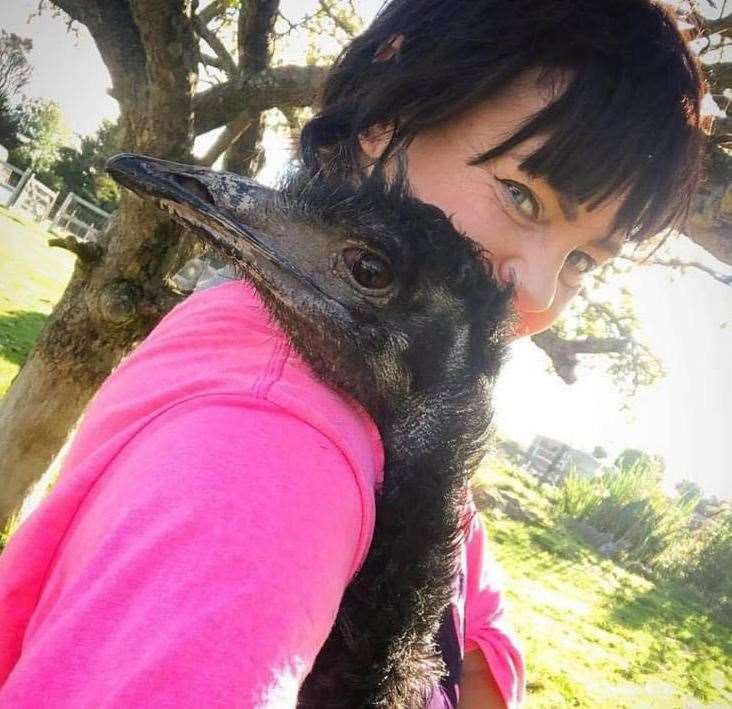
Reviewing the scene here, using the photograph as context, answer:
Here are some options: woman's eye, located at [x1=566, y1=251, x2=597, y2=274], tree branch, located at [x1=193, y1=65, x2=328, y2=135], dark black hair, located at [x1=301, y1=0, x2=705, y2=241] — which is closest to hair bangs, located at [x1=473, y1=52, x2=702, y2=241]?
dark black hair, located at [x1=301, y1=0, x2=705, y2=241]

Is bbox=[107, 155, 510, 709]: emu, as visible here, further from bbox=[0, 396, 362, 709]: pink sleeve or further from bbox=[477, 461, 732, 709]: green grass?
bbox=[477, 461, 732, 709]: green grass

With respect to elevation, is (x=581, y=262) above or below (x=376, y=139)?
above

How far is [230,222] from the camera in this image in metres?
1.29

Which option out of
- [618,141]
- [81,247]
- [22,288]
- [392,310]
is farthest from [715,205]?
[22,288]

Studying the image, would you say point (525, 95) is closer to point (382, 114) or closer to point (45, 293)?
point (382, 114)

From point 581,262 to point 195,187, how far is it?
1.29 meters

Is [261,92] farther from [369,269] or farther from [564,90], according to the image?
[369,269]

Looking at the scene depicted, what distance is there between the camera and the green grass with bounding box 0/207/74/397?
728 centimetres

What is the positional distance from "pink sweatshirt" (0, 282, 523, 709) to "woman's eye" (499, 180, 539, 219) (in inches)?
32.7

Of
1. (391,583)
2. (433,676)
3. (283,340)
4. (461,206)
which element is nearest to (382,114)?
(461,206)

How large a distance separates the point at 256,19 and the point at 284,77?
448mm

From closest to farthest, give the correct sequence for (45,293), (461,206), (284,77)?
(461,206)
(284,77)
(45,293)

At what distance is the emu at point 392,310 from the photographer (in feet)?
3.91

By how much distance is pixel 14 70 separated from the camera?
3716cm
